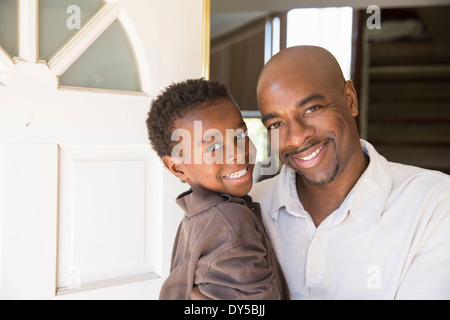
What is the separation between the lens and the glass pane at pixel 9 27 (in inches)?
46.1

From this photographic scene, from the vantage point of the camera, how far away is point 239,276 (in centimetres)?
100

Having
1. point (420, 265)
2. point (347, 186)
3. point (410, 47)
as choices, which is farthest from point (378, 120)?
point (420, 265)

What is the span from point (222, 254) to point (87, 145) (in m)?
0.57

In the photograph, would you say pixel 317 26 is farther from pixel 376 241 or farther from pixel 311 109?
pixel 376 241

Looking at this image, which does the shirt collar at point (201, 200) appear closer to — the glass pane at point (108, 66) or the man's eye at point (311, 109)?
the man's eye at point (311, 109)

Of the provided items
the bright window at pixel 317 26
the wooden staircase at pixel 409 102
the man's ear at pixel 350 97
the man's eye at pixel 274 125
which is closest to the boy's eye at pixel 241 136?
the man's eye at pixel 274 125

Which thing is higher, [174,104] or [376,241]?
[174,104]

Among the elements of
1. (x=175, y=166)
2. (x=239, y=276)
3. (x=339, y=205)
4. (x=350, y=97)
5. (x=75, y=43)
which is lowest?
(x=239, y=276)

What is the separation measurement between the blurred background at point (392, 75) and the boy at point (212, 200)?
1.83 meters

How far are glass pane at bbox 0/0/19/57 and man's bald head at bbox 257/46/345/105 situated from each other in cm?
71

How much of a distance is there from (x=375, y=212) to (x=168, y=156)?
0.60 meters

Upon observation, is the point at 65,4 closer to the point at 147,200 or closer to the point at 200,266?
the point at 147,200

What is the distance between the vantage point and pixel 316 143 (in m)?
1.24

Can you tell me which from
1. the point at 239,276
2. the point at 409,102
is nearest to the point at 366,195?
the point at 239,276
